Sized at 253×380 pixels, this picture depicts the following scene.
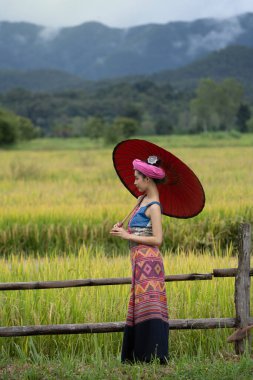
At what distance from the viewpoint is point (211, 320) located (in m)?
4.53

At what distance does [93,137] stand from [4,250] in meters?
45.1

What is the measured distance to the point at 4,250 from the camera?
911cm

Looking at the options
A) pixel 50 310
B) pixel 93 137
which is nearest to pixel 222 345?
pixel 50 310

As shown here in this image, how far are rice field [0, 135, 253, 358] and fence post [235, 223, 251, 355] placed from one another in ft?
1.10

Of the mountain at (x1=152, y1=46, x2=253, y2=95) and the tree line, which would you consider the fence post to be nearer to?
the tree line

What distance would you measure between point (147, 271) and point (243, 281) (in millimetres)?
758

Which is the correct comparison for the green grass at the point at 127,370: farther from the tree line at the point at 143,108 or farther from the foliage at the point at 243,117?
the foliage at the point at 243,117

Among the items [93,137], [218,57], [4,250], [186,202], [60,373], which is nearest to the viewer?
[60,373]

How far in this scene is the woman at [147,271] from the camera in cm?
404

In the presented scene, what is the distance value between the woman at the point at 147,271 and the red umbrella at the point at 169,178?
0.10 meters

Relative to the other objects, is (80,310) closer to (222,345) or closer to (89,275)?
(89,275)

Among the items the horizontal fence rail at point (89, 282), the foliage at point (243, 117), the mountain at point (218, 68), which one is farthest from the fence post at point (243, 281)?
the mountain at point (218, 68)

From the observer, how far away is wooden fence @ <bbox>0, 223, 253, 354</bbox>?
4.41 metres

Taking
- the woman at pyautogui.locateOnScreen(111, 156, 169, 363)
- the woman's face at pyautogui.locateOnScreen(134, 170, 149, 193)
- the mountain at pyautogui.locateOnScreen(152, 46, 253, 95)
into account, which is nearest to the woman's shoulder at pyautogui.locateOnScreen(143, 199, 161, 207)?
the woman at pyautogui.locateOnScreen(111, 156, 169, 363)
